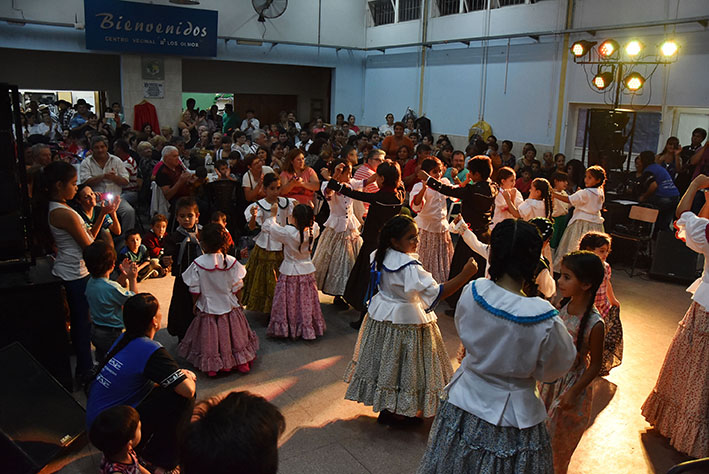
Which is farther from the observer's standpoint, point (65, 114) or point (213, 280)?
point (65, 114)

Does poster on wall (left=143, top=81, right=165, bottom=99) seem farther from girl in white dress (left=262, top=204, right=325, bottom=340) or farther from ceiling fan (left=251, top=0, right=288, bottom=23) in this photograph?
girl in white dress (left=262, top=204, right=325, bottom=340)

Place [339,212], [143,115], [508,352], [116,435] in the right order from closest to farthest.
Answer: [508,352]
[116,435]
[339,212]
[143,115]

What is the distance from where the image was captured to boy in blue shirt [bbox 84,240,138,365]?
3.87 metres

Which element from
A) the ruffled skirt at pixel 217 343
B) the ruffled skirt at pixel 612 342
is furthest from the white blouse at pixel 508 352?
the ruffled skirt at pixel 217 343

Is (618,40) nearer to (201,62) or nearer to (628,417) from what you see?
(628,417)

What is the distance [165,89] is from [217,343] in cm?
1082

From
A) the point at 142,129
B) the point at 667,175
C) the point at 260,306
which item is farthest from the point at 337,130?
the point at 260,306

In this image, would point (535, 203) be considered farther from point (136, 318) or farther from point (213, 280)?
point (136, 318)

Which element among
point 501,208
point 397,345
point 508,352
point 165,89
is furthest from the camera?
point 165,89

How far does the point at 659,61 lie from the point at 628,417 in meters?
7.30

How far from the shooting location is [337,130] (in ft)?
43.6

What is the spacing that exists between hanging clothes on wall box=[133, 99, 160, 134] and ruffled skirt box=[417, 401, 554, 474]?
12.5 metres

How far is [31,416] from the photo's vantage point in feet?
11.1

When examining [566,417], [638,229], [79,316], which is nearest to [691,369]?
[566,417]
